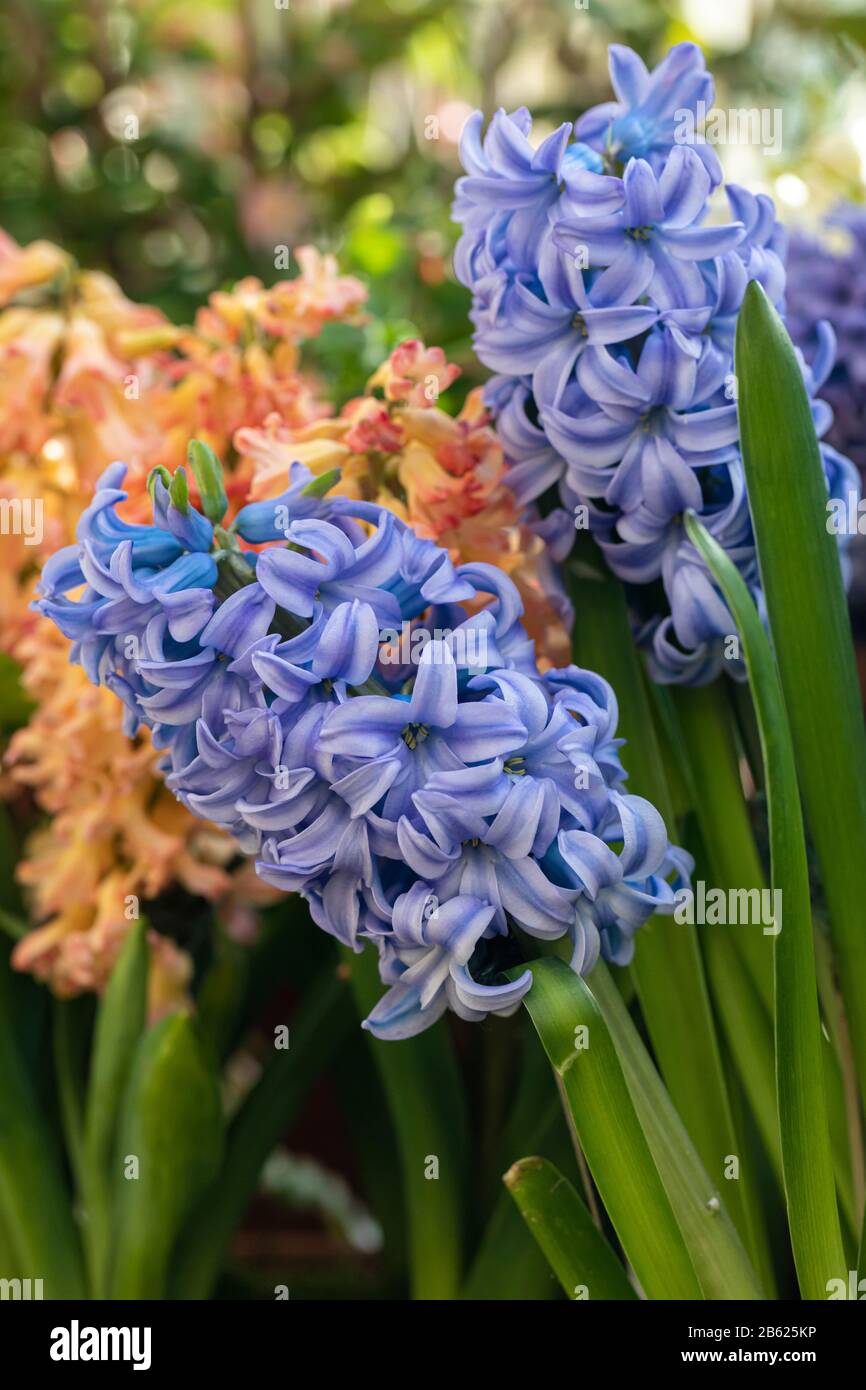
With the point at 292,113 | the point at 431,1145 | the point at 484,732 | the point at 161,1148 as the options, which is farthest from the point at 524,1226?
the point at 292,113

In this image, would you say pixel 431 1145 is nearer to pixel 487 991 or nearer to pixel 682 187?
pixel 487 991

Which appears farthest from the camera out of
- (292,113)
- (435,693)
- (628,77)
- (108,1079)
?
(292,113)

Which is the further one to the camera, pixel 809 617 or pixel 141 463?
pixel 141 463

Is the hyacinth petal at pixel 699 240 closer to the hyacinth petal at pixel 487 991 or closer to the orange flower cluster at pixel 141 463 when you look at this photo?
the orange flower cluster at pixel 141 463

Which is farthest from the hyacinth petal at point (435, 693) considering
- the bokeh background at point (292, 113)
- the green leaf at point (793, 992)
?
the bokeh background at point (292, 113)

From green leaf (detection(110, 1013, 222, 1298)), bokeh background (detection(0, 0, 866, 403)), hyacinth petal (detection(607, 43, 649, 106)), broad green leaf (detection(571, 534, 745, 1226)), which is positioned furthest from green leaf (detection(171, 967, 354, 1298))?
bokeh background (detection(0, 0, 866, 403))

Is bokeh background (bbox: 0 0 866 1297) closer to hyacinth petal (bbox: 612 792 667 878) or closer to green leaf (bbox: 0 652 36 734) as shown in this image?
green leaf (bbox: 0 652 36 734)
